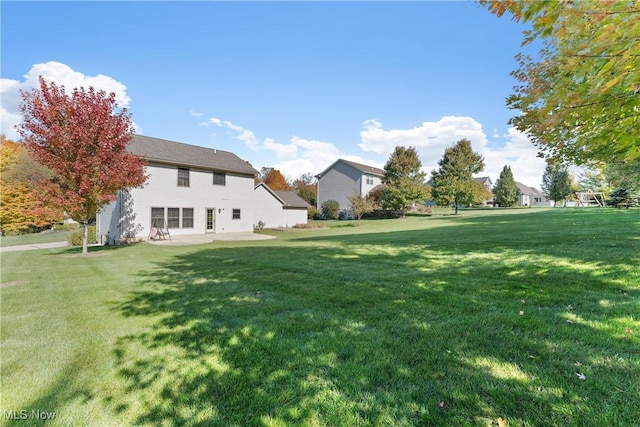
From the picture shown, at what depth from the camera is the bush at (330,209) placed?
3988cm

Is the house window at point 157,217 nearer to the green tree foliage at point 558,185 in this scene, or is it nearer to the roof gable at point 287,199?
the roof gable at point 287,199

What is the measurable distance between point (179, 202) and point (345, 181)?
2486 centimetres

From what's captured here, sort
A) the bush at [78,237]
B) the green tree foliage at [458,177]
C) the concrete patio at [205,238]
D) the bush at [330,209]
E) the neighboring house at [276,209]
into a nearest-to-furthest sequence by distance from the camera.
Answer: the concrete patio at [205,238] → the bush at [78,237] → the neighboring house at [276,209] → the green tree foliage at [458,177] → the bush at [330,209]

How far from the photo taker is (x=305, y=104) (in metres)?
19.9

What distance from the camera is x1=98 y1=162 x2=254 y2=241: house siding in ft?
62.3

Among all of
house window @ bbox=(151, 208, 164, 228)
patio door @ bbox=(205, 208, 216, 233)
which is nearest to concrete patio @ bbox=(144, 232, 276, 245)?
patio door @ bbox=(205, 208, 216, 233)

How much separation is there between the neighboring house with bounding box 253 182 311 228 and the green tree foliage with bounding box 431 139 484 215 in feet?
64.1

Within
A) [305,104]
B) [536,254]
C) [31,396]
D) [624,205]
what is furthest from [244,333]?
[624,205]

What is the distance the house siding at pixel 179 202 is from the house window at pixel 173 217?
0.94ft

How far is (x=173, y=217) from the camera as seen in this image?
21.1 metres

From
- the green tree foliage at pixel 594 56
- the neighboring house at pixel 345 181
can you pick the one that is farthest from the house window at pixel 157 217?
the neighboring house at pixel 345 181

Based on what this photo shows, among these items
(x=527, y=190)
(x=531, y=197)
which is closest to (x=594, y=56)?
(x=527, y=190)

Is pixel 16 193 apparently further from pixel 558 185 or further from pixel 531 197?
pixel 531 197

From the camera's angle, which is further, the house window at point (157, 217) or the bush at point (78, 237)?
the house window at point (157, 217)
